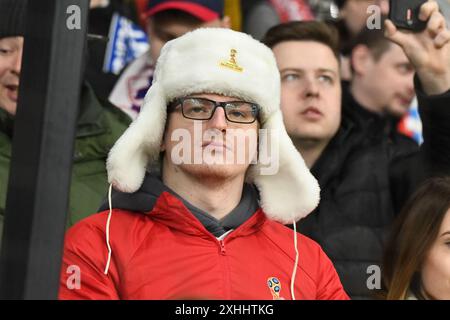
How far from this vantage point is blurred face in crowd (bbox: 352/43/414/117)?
219 inches

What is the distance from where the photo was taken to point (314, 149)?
5.00 m

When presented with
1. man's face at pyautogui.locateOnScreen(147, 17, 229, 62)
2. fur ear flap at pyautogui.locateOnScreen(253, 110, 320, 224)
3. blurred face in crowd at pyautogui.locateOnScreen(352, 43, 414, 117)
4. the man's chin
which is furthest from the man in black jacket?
the man's chin

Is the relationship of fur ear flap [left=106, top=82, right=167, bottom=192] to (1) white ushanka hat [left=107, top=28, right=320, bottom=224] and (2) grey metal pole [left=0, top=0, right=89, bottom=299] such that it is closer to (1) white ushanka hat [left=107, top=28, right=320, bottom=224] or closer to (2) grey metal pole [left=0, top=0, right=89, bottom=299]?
(1) white ushanka hat [left=107, top=28, right=320, bottom=224]

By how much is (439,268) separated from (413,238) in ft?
A: 0.53

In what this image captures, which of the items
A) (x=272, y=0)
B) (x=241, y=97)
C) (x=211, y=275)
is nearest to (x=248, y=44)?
(x=241, y=97)

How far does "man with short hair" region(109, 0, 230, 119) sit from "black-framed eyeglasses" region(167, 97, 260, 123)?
66.0 inches

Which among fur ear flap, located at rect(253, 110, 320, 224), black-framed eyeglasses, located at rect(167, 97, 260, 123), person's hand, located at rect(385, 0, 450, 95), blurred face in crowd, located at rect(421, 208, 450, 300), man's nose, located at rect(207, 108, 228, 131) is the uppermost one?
person's hand, located at rect(385, 0, 450, 95)

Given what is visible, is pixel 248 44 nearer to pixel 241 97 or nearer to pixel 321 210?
pixel 241 97

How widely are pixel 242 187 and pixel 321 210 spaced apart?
0.87 m

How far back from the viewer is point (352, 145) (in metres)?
5.05

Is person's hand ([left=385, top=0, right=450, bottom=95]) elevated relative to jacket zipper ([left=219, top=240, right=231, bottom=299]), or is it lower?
elevated

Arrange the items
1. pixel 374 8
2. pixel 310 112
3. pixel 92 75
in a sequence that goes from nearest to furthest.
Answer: pixel 310 112, pixel 374 8, pixel 92 75

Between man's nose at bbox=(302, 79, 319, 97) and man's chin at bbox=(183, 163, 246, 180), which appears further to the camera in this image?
man's nose at bbox=(302, 79, 319, 97)

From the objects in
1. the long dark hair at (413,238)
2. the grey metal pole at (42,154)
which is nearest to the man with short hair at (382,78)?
the long dark hair at (413,238)
